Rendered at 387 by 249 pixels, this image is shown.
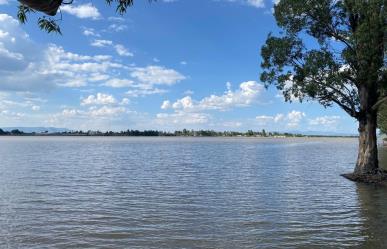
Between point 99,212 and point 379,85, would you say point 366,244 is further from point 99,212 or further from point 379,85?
point 379,85

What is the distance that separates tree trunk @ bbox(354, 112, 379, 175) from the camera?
33.6 metres

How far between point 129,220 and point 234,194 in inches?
409

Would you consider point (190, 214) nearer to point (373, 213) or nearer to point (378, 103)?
point (373, 213)

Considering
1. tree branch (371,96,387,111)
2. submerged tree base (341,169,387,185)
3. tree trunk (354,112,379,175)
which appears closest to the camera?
tree branch (371,96,387,111)

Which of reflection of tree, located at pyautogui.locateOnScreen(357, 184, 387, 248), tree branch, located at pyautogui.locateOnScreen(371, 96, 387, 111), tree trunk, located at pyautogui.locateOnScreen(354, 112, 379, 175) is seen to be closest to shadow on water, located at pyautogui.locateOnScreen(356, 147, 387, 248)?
reflection of tree, located at pyautogui.locateOnScreen(357, 184, 387, 248)

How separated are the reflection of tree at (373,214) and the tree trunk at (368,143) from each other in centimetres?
280

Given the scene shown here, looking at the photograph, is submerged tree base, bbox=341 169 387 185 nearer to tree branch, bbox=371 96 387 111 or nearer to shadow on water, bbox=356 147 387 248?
shadow on water, bbox=356 147 387 248

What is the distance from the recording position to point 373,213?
2070 centimetres

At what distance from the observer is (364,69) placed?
101ft

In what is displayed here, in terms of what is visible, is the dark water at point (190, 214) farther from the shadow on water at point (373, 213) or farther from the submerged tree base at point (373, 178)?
the submerged tree base at point (373, 178)

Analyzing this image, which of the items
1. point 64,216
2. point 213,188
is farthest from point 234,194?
point 64,216

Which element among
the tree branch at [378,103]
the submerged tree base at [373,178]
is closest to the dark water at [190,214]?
the submerged tree base at [373,178]

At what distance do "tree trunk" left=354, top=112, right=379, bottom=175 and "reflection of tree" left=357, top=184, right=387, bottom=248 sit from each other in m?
2.80

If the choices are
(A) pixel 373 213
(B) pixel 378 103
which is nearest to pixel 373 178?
(B) pixel 378 103
